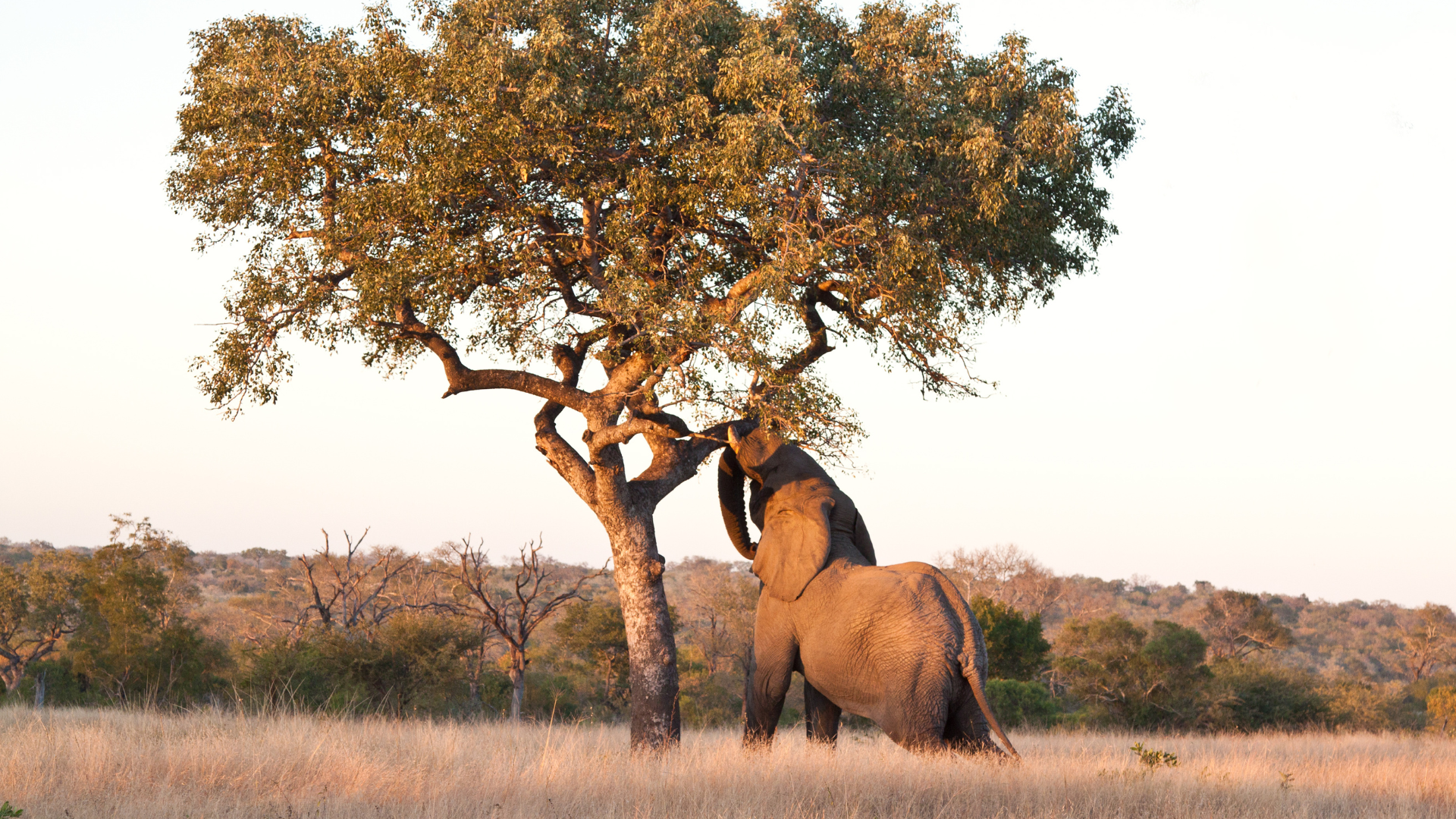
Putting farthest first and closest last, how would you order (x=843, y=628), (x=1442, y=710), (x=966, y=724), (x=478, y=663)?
(x=1442, y=710) < (x=478, y=663) < (x=843, y=628) < (x=966, y=724)

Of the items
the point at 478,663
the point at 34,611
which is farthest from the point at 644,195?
the point at 34,611

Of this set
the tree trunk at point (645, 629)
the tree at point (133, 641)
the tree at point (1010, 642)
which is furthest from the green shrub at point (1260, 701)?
the tree at point (133, 641)

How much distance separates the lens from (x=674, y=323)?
12.0 m

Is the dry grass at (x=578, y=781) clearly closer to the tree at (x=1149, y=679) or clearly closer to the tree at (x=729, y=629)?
the tree at (x=1149, y=679)

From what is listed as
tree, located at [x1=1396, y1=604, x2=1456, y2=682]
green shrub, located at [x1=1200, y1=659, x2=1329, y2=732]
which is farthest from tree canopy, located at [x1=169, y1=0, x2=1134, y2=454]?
tree, located at [x1=1396, y1=604, x2=1456, y2=682]

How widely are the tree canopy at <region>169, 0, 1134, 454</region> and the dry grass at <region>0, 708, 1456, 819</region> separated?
385 centimetres

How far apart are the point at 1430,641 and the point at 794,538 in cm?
4333

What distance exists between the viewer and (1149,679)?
25344 mm

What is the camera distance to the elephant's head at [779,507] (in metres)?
12.4

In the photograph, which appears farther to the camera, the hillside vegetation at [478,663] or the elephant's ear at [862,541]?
the hillside vegetation at [478,663]

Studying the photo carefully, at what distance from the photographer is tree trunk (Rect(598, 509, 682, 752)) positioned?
13.5 meters

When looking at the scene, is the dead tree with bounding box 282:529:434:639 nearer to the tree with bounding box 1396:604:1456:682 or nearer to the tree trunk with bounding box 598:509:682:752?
the tree trunk with bounding box 598:509:682:752

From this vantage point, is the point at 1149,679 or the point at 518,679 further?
the point at 1149,679

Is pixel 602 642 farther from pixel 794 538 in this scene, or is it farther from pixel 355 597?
pixel 794 538
